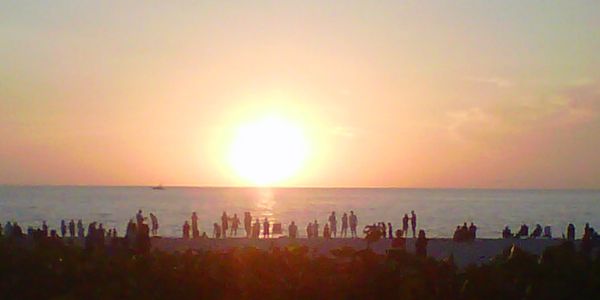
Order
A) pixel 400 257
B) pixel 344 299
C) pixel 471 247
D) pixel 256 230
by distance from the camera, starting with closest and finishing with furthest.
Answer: pixel 344 299, pixel 400 257, pixel 471 247, pixel 256 230

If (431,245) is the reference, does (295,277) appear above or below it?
above

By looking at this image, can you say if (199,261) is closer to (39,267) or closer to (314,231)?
(39,267)

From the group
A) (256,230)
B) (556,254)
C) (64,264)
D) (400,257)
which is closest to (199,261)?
(64,264)

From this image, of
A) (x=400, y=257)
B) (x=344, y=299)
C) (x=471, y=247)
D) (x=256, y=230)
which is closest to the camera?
(x=344, y=299)

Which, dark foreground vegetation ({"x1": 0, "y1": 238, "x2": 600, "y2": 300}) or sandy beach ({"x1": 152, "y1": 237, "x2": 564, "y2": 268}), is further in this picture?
sandy beach ({"x1": 152, "y1": 237, "x2": 564, "y2": 268})

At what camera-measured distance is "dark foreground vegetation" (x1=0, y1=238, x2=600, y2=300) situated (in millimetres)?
12797

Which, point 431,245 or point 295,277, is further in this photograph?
point 431,245

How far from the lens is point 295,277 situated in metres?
13.3

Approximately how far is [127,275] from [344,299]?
140 inches

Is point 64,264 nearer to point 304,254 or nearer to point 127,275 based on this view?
point 127,275

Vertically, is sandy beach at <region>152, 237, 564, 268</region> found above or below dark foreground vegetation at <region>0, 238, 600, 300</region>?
below

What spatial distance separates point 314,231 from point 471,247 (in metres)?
10.0

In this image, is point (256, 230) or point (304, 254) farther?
point (256, 230)

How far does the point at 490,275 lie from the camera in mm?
12922
